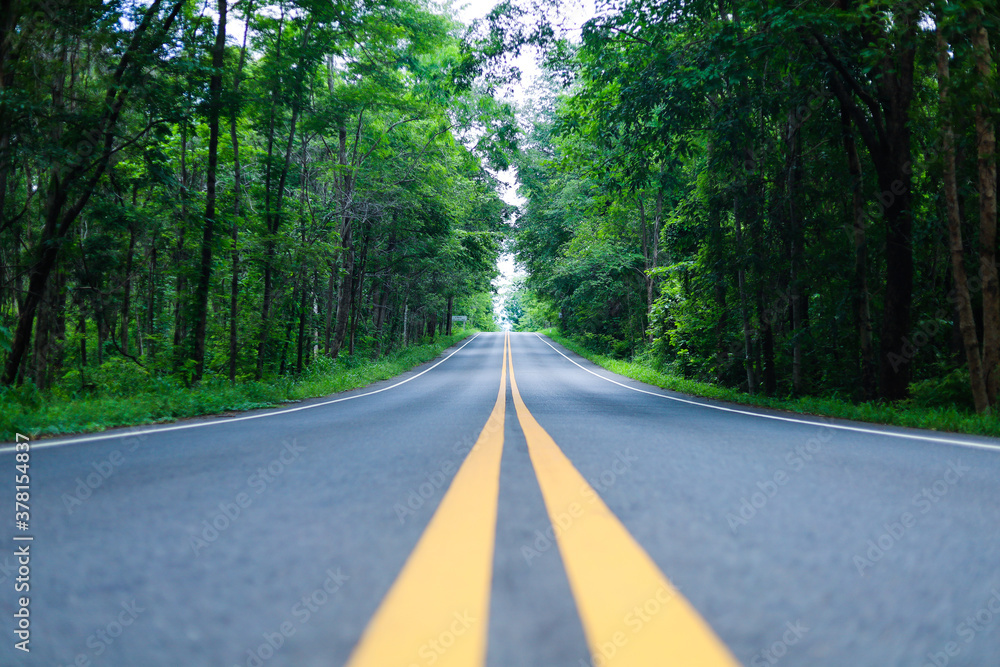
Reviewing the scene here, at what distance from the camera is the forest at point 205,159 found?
931cm

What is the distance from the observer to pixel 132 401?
732 centimetres

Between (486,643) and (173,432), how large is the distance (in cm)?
523

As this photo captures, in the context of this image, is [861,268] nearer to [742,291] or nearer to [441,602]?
[742,291]

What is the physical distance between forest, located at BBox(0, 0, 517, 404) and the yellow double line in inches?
295

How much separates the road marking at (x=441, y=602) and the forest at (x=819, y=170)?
825 centimetres

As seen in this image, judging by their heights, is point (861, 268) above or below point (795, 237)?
below

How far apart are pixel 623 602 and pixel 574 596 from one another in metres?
0.12

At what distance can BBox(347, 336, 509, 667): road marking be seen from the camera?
1026mm

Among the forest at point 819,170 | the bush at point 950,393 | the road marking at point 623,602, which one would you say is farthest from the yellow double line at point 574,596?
the bush at point 950,393

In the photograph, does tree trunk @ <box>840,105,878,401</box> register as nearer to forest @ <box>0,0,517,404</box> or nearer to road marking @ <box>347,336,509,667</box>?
forest @ <box>0,0,517,404</box>

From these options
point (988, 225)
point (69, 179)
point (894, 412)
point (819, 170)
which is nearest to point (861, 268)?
point (988, 225)

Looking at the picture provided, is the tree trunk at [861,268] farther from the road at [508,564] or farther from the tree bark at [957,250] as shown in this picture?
the road at [508,564]

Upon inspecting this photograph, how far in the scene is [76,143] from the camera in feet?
30.2

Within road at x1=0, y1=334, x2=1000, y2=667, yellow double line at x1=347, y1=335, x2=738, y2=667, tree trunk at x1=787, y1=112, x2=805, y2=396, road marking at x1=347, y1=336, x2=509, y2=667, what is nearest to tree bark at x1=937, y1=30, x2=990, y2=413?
tree trunk at x1=787, y1=112, x2=805, y2=396
